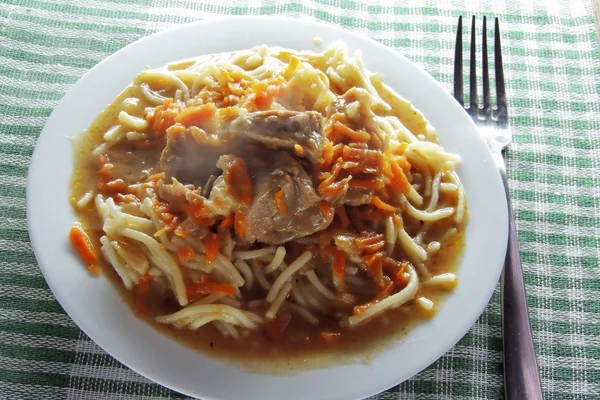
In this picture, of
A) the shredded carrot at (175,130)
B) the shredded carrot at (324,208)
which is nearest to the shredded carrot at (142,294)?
the shredded carrot at (175,130)

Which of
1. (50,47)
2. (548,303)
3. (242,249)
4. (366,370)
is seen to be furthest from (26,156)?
(548,303)

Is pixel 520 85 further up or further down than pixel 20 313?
further up

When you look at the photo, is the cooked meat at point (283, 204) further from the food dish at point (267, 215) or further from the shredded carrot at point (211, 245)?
the shredded carrot at point (211, 245)

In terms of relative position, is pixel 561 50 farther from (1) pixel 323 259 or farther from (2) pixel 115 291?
(2) pixel 115 291

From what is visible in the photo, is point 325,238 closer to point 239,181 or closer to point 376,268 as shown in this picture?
point 376,268

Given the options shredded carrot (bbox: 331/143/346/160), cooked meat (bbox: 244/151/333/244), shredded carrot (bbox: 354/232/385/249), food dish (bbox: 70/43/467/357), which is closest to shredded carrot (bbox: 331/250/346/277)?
food dish (bbox: 70/43/467/357)

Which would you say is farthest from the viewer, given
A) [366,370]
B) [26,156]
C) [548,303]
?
[26,156]
